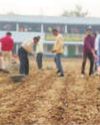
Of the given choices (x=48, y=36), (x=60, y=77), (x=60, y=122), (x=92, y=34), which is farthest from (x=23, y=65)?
(x=48, y=36)

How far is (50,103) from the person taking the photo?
399 inches

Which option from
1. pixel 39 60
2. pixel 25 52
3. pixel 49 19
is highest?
pixel 25 52

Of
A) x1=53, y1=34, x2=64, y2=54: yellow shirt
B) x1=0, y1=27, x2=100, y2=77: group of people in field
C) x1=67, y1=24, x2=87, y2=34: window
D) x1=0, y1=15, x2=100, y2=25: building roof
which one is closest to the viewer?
x1=0, y1=27, x2=100, y2=77: group of people in field

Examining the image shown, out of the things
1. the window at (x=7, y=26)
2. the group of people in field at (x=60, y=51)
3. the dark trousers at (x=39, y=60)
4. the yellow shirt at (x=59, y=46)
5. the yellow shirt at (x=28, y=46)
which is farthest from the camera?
the window at (x=7, y=26)

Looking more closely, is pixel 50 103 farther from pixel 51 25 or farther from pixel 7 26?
pixel 7 26

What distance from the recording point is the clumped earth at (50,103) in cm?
830

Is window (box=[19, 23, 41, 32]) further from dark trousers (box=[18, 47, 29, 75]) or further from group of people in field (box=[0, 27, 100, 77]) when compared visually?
dark trousers (box=[18, 47, 29, 75])

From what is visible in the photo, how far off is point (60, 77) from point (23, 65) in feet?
4.34

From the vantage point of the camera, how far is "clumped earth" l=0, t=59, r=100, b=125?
830 centimetres

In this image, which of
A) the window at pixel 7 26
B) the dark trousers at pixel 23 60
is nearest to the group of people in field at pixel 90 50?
the dark trousers at pixel 23 60

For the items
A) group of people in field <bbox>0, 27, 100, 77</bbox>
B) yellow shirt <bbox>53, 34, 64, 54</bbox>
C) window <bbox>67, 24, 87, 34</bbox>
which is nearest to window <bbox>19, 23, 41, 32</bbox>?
window <bbox>67, 24, 87, 34</bbox>

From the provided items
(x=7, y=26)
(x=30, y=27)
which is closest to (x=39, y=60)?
(x=30, y=27)

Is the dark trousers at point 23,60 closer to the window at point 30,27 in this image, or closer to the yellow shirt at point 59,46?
the yellow shirt at point 59,46

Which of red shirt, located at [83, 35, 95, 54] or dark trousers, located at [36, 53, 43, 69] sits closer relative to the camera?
red shirt, located at [83, 35, 95, 54]
